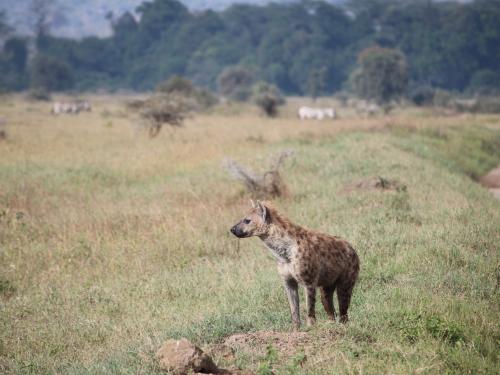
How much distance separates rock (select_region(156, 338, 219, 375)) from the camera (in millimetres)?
5074

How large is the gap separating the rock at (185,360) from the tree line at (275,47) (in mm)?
73809

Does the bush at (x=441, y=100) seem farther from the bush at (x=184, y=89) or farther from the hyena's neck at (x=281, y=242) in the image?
the hyena's neck at (x=281, y=242)

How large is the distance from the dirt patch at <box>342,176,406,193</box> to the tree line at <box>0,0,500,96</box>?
2600 inches

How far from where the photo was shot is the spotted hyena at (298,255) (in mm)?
6070

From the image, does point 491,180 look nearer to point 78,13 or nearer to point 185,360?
point 185,360

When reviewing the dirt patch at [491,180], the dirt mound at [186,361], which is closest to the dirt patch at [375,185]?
the dirt patch at [491,180]

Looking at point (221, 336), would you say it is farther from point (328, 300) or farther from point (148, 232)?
point (148, 232)

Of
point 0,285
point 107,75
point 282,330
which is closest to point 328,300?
point 282,330

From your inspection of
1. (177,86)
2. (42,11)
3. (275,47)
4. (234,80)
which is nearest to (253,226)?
(177,86)

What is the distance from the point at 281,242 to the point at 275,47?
304ft

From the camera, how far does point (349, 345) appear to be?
5555 mm

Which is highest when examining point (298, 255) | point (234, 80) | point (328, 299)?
point (234, 80)

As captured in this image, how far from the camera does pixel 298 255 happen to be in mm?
6062

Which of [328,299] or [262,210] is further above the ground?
[262,210]
